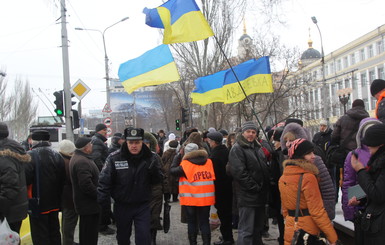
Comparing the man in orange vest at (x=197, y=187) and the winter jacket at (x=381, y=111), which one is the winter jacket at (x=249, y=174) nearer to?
the man in orange vest at (x=197, y=187)

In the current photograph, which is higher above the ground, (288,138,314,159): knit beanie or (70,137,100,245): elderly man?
(288,138,314,159): knit beanie

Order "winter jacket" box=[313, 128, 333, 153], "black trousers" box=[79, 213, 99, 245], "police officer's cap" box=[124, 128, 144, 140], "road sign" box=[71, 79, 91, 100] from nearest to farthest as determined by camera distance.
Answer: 1. "police officer's cap" box=[124, 128, 144, 140]
2. "black trousers" box=[79, 213, 99, 245]
3. "winter jacket" box=[313, 128, 333, 153]
4. "road sign" box=[71, 79, 91, 100]

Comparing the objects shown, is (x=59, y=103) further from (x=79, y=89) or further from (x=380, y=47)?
(x=380, y=47)

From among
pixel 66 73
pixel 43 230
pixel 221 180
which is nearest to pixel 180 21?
pixel 221 180

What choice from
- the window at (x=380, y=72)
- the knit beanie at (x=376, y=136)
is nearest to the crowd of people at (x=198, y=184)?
the knit beanie at (x=376, y=136)

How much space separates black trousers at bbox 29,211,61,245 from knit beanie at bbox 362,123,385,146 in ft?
14.2

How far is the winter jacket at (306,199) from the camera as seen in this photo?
3.70 meters

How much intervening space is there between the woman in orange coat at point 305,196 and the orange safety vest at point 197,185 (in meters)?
1.78

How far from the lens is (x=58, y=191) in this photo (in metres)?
5.50

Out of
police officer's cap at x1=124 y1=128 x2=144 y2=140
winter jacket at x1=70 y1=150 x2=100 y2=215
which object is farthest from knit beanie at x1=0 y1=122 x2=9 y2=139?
police officer's cap at x1=124 y1=128 x2=144 y2=140

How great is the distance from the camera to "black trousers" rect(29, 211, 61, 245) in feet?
17.4

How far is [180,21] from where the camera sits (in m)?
7.22

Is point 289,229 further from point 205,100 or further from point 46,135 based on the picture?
point 205,100

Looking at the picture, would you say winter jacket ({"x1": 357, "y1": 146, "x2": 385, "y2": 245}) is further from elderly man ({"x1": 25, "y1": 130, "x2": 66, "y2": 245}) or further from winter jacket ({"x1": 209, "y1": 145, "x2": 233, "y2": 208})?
elderly man ({"x1": 25, "y1": 130, "x2": 66, "y2": 245})
